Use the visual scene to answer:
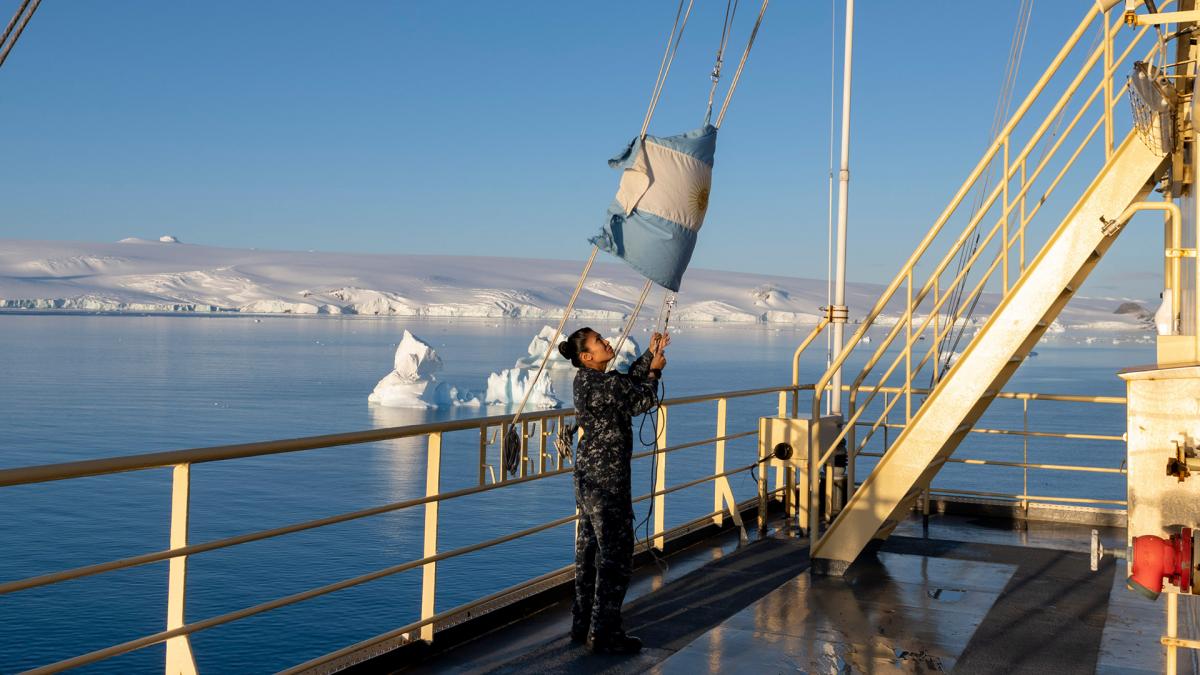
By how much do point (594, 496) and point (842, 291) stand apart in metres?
5.06

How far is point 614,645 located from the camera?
4770 mm

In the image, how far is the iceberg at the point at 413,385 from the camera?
43.8m

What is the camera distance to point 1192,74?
211 inches

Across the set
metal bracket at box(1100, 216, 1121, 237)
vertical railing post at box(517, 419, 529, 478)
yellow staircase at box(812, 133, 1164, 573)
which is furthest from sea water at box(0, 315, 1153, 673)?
metal bracket at box(1100, 216, 1121, 237)

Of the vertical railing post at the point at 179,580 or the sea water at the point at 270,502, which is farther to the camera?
the sea water at the point at 270,502

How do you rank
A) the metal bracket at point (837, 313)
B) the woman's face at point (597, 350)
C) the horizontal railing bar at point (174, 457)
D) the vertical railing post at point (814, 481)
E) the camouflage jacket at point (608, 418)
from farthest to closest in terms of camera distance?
the metal bracket at point (837, 313)
the vertical railing post at point (814, 481)
the woman's face at point (597, 350)
the camouflage jacket at point (608, 418)
the horizontal railing bar at point (174, 457)

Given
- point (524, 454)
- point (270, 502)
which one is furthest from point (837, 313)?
point (270, 502)

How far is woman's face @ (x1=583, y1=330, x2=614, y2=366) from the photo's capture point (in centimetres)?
475

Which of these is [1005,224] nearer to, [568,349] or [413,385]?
[568,349]

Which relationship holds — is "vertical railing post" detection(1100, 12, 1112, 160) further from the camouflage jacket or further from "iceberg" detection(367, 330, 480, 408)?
"iceberg" detection(367, 330, 480, 408)

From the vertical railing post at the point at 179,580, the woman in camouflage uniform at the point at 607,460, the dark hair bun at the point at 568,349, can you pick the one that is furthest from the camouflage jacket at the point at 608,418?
the vertical railing post at the point at 179,580

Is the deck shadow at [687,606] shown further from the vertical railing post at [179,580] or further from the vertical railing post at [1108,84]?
the vertical railing post at [1108,84]

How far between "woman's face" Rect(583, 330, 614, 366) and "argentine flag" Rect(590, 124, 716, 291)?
54cm

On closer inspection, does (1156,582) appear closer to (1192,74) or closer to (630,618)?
(630,618)
